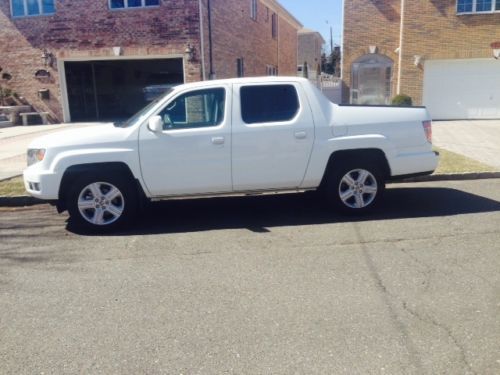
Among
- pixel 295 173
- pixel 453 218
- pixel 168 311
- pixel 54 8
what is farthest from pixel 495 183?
pixel 54 8

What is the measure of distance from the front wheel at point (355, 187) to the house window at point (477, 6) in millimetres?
14782

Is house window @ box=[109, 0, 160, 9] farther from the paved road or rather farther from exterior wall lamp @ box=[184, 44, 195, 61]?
the paved road

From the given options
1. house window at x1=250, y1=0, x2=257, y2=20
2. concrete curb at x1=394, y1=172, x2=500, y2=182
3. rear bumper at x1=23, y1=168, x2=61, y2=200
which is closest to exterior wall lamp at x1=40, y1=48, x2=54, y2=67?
house window at x1=250, y1=0, x2=257, y2=20

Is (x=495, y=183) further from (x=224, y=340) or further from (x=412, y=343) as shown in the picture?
(x=224, y=340)

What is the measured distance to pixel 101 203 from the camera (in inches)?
237

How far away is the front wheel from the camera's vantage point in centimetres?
633

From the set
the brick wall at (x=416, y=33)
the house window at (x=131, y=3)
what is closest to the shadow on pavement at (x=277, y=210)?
the brick wall at (x=416, y=33)

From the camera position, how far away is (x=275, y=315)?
3.75m

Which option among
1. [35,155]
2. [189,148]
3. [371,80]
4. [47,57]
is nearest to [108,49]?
[47,57]

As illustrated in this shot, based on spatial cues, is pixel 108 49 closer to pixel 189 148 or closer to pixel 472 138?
pixel 472 138

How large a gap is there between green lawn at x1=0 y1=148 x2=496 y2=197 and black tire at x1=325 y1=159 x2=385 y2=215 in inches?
113

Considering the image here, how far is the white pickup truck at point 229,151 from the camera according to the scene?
590 cm

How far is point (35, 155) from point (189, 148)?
6.56ft

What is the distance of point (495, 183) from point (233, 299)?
20.3 ft
